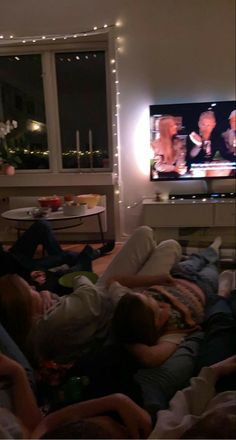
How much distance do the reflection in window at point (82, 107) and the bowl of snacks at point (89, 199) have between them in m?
0.20

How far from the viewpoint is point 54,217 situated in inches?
58.7

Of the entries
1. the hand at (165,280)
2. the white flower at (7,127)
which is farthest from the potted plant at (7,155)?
the hand at (165,280)

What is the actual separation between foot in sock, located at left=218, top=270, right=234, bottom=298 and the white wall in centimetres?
47

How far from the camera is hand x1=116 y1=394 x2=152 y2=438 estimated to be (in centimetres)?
39

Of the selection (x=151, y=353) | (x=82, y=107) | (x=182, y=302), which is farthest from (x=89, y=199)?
(x=151, y=353)

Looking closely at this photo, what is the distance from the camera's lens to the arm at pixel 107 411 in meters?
0.39

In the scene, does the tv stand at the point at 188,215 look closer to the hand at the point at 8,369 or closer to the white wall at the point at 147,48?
the white wall at the point at 147,48

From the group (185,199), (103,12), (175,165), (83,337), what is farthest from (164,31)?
(83,337)

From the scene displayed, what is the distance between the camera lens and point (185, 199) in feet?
4.34

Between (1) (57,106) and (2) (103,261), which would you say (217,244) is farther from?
(1) (57,106)

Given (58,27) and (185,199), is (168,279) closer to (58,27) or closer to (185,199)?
(185,199)

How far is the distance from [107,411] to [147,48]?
1137 mm

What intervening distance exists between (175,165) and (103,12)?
604 mm

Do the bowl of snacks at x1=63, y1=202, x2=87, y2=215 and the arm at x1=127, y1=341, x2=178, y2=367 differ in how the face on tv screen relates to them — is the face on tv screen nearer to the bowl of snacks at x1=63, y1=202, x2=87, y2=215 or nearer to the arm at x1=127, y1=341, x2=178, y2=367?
the bowl of snacks at x1=63, y1=202, x2=87, y2=215
